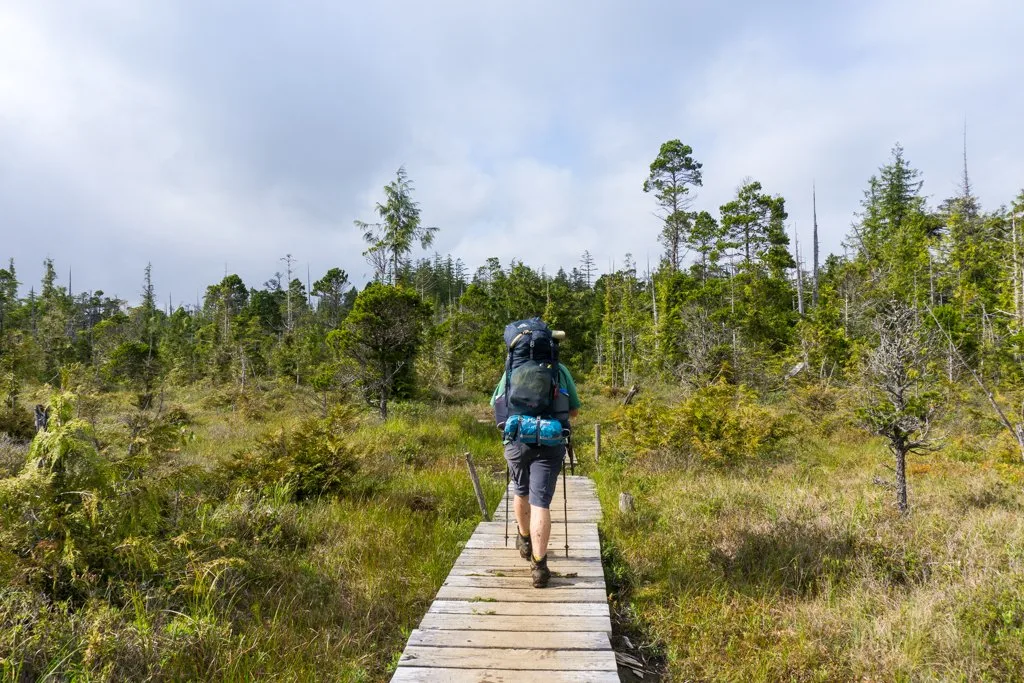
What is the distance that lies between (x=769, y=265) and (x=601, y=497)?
26.3 metres

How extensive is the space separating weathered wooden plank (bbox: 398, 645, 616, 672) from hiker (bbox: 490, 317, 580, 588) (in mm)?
971

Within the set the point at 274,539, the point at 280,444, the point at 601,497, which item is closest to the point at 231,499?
the point at 274,539

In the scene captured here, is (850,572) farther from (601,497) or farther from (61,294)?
(61,294)

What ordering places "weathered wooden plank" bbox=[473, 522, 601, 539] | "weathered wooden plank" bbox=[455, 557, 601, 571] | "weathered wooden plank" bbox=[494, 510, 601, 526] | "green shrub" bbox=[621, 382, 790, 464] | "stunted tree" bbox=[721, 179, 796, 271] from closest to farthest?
"weathered wooden plank" bbox=[455, 557, 601, 571], "weathered wooden plank" bbox=[473, 522, 601, 539], "weathered wooden plank" bbox=[494, 510, 601, 526], "green shrub" bbox=[621, 382, 790, 464], "stunted tree" bbox=[721, 179, 796, 271]

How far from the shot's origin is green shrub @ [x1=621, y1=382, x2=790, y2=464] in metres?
9.60

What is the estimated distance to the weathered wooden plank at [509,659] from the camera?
10.1 feet

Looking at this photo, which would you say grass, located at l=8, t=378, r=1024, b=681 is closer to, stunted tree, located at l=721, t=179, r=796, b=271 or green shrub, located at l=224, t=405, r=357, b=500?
green shrub, located at l=224, t=405, r=357, b=500

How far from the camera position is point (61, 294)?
45594 mm

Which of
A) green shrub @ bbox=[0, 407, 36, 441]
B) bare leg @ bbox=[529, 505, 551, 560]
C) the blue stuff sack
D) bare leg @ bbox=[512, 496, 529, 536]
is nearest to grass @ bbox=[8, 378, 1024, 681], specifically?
bare leg @ bbox=[529, 505, 551, 560]

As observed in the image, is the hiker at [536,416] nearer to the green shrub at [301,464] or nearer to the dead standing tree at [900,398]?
the green shrub at [301,464]

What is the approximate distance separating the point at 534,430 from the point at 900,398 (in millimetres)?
5577

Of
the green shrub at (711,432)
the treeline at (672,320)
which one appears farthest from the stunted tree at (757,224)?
the green shrub at (711,432)

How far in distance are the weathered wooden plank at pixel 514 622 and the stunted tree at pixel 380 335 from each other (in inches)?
433

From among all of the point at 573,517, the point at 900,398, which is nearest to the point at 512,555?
the point at 573,517
